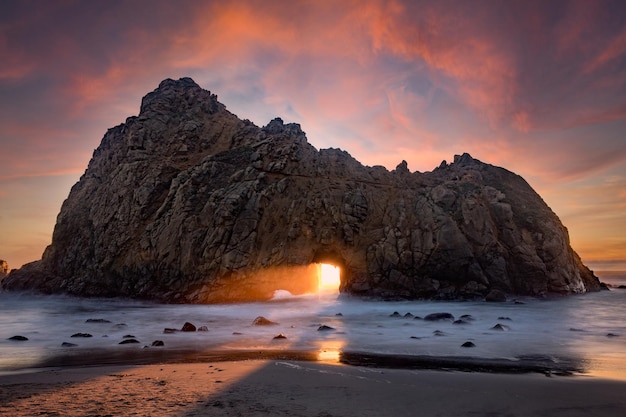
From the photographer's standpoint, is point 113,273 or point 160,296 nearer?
point 160,296

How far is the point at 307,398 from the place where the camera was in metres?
5.70

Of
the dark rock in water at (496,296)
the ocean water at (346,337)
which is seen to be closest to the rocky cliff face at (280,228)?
the dark rock in water at (496,296)

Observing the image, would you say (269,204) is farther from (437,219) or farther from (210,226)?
(437,219)

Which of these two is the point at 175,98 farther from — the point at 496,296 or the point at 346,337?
the point at 346,337

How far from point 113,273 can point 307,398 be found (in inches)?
1415

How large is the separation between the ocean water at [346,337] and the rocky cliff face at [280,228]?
7162 millimetres

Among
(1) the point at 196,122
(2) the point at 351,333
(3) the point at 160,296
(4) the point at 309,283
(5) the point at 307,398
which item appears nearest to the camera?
(5) the point at 307,398

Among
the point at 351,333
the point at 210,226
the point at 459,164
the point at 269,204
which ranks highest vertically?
the point at 459,164

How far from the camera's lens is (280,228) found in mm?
34188

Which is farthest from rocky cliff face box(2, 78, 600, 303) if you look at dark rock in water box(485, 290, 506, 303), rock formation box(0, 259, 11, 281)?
rock formation box(0, 259, 11, 281)

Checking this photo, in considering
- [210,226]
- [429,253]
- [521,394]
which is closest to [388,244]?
[429,253]

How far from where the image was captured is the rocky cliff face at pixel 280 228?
32.7m

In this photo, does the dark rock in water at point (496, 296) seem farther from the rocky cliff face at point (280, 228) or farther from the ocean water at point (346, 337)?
the ocean water at point (346, 337)

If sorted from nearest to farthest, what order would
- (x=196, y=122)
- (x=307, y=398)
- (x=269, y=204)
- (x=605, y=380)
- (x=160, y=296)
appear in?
(x=307, y=398) < (x=605, y=380) < (x=160, y=296) < (x=269, y=204) < (x=196, y=122)
